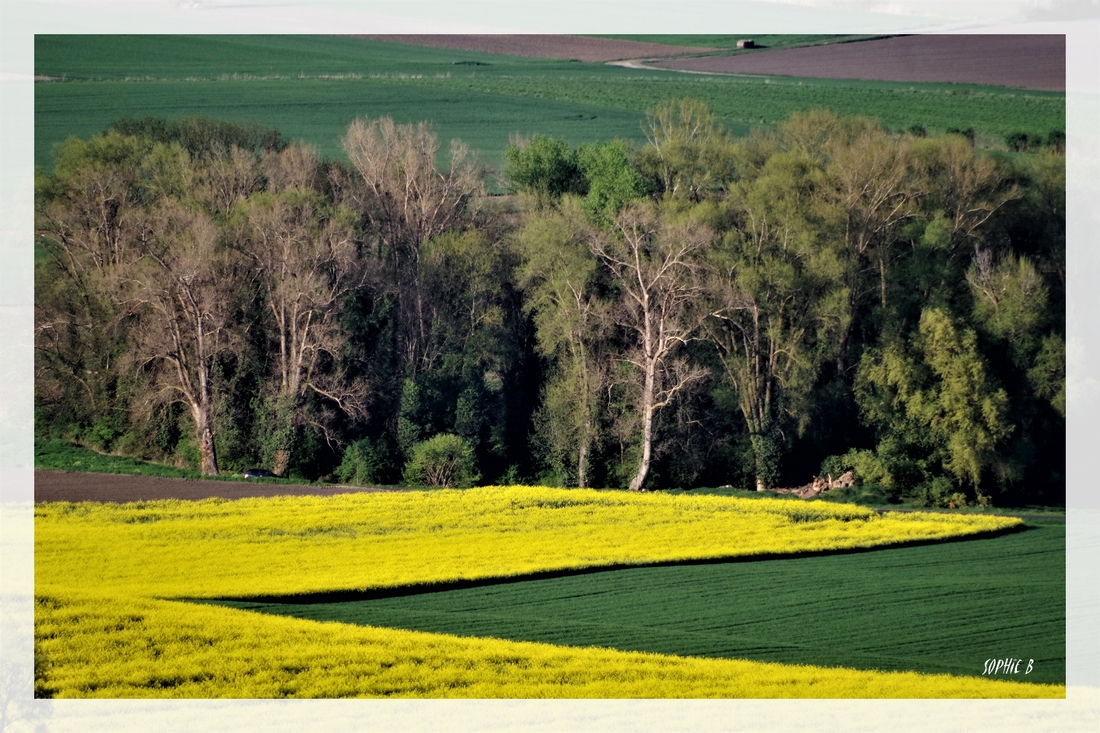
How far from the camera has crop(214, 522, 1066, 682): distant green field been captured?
26094 millimetres

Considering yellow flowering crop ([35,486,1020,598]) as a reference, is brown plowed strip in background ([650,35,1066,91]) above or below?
above

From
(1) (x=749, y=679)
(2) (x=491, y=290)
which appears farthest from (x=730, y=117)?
(1) (x=749, y=679)

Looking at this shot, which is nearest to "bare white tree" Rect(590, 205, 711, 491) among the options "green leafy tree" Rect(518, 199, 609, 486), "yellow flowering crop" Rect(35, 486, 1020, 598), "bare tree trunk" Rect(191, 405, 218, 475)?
"green leafy tree" Rect(518, 199, 609, 486)

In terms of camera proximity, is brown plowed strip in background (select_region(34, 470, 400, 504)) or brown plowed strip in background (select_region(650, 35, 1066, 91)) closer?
brown plowed strip in background (select_region(650, 35, 1066, 91))

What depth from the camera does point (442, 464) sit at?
4225cm

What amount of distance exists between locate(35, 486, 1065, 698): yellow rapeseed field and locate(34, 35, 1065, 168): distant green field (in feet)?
45.5

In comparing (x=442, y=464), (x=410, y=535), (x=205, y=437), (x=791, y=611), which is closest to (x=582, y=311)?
(x=442, y=464)

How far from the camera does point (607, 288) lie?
44406 millimetres

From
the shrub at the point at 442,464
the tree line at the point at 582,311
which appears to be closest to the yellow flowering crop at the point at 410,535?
the shrub at the point at 442,464

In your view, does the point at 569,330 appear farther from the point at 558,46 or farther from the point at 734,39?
the point at 734,39

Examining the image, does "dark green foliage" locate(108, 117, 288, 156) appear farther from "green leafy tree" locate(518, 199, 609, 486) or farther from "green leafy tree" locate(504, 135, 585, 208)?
"green leafy tree" locate(518, 199, 609, 486)

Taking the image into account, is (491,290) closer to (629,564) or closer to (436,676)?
(629,564)

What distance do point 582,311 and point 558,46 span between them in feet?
28.4

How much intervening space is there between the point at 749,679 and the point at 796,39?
1996cm
